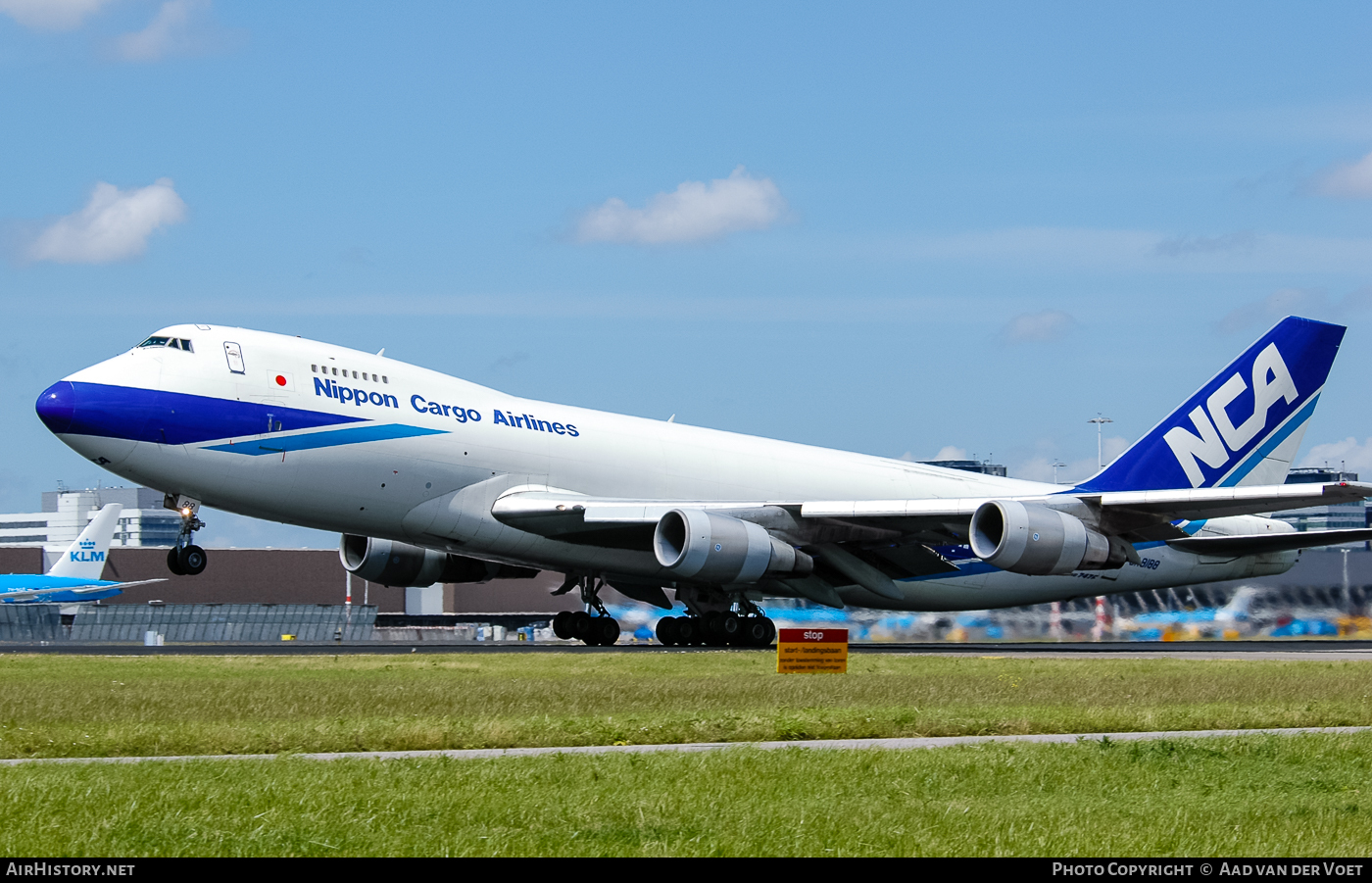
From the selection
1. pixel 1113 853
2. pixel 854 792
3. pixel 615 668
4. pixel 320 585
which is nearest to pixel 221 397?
pixel 615 668

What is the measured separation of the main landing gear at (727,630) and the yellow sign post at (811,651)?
10.2m

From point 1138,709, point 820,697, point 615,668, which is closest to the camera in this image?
point 1138,709

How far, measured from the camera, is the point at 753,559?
32562 mm

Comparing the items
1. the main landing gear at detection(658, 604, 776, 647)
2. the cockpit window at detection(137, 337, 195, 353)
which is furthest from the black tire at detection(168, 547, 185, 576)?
the main landing gear at detection(658, 604, 776, 647)

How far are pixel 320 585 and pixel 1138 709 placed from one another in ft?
262

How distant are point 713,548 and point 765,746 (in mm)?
18040

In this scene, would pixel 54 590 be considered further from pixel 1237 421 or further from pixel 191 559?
pixel 1237 421

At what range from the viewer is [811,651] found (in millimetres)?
25234

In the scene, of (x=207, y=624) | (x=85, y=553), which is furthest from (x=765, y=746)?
(x=85, y=553)

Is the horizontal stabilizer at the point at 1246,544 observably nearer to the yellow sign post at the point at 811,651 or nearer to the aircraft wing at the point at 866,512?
the aircraft wing at the point at 866,512

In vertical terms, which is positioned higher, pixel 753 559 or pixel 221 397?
pixel 221 397

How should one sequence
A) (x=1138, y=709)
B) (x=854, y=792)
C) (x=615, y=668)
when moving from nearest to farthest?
(x=854, y=792) → (x=1138, y=709) → (x=615, y=668)

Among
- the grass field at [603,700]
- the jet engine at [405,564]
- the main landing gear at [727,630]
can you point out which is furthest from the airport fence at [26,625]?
the main landing gear at [727,630]
